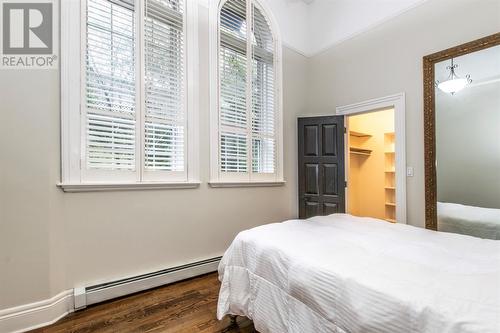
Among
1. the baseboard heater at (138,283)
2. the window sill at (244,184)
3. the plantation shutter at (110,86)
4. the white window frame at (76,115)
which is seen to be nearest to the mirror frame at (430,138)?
the window sill at (244,184)

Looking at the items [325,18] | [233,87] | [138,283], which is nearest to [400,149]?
[233,87]

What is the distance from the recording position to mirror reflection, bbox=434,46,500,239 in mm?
2180

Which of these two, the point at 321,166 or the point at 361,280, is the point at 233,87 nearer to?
the point at 321,166

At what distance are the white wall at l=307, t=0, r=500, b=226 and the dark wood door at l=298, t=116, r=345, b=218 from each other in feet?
1.22

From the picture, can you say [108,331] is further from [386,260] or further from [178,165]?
[386,260]

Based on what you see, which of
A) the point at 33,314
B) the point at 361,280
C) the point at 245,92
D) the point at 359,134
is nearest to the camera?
the point at 361,280

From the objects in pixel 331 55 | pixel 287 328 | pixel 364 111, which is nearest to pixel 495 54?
pixel 364 111

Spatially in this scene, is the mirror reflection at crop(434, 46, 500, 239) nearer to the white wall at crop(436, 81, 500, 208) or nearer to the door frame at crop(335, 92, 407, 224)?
the white wall at crop(436, 81, 500, 208)

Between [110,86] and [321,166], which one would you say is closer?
[110,86]

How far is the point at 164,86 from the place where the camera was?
8.46 feet

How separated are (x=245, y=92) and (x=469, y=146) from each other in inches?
98.8

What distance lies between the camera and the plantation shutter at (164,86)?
2.48 meters

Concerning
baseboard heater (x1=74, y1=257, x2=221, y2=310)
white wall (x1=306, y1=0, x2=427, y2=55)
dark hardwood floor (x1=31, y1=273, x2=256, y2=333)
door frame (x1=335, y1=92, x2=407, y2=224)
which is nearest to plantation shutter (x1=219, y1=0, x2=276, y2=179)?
white wall (x1=306, y1=0, x2=427, y2=55)

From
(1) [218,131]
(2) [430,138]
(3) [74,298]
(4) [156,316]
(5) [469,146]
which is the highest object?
(1) [218,131]
